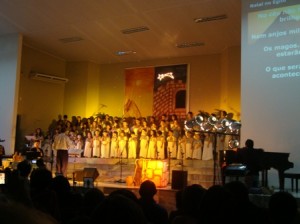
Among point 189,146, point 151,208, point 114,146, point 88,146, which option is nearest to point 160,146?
point 189,146

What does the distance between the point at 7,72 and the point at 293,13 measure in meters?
9.60

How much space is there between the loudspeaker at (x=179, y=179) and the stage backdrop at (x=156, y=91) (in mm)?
6892

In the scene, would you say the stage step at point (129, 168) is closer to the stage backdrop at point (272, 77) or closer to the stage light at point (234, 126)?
the stage light at point (234, 126)

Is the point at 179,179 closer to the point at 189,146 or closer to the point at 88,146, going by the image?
the point at 189,146

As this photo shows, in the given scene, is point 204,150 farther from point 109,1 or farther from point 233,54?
point 109,1

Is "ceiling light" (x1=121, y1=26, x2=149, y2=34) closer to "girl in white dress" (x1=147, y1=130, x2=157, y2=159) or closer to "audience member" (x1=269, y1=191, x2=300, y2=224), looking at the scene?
"girl in white dress" (x1=147, y1=130, x2=157, y2=159)

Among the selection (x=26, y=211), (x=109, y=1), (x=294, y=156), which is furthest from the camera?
(x=109, y=1)

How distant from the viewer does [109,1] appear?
10617mm

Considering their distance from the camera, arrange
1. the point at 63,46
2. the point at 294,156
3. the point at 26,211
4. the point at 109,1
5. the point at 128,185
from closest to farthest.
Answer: the point at 26,211 → the point at 294,156 → the point at 128,185 → the point at 109,1 → the point at 63,46

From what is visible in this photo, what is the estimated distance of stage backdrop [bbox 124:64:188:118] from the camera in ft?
50.5

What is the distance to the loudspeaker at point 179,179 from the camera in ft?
27.2

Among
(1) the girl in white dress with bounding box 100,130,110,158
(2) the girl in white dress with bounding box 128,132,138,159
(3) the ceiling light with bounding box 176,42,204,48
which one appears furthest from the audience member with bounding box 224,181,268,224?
(3) the ceiling light with bounding box 176,42,204,48

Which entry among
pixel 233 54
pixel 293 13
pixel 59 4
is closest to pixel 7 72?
pixel 59 4

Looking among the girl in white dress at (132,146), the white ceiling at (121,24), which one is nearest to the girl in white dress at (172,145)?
the girl in white dress at (132,146)
